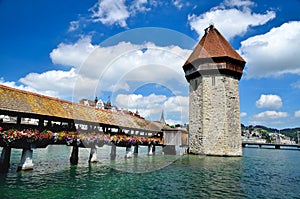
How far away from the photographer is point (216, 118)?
22812 mm

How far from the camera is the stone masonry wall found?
22.4 m

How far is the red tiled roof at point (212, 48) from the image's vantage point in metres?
23.9

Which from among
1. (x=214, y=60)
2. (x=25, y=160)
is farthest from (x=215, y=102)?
(x=25, y=160)

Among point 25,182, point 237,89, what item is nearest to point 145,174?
point 25,182

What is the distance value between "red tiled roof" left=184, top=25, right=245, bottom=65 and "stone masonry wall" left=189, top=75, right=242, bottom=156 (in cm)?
241

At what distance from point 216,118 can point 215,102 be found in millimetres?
1667

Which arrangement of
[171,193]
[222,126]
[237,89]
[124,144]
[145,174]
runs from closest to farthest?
[171,193], [145,174], [124,144], [222,126], [237,89]

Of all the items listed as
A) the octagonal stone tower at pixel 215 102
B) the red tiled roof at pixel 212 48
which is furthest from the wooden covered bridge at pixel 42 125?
the red tiled roof at pixel 212 48

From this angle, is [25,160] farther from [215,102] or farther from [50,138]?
[215,102]

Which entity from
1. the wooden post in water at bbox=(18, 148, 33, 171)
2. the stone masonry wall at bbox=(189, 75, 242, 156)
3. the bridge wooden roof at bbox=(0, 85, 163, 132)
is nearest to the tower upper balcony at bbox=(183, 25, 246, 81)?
the stone masonry wall at bbox=(189, 75, 242, 156)

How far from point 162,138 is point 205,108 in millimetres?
5648

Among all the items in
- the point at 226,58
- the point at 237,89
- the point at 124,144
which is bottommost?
the point at 124,144

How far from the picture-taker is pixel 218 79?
76.7ft

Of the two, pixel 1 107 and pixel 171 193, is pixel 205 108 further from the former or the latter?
pixel 1 107
